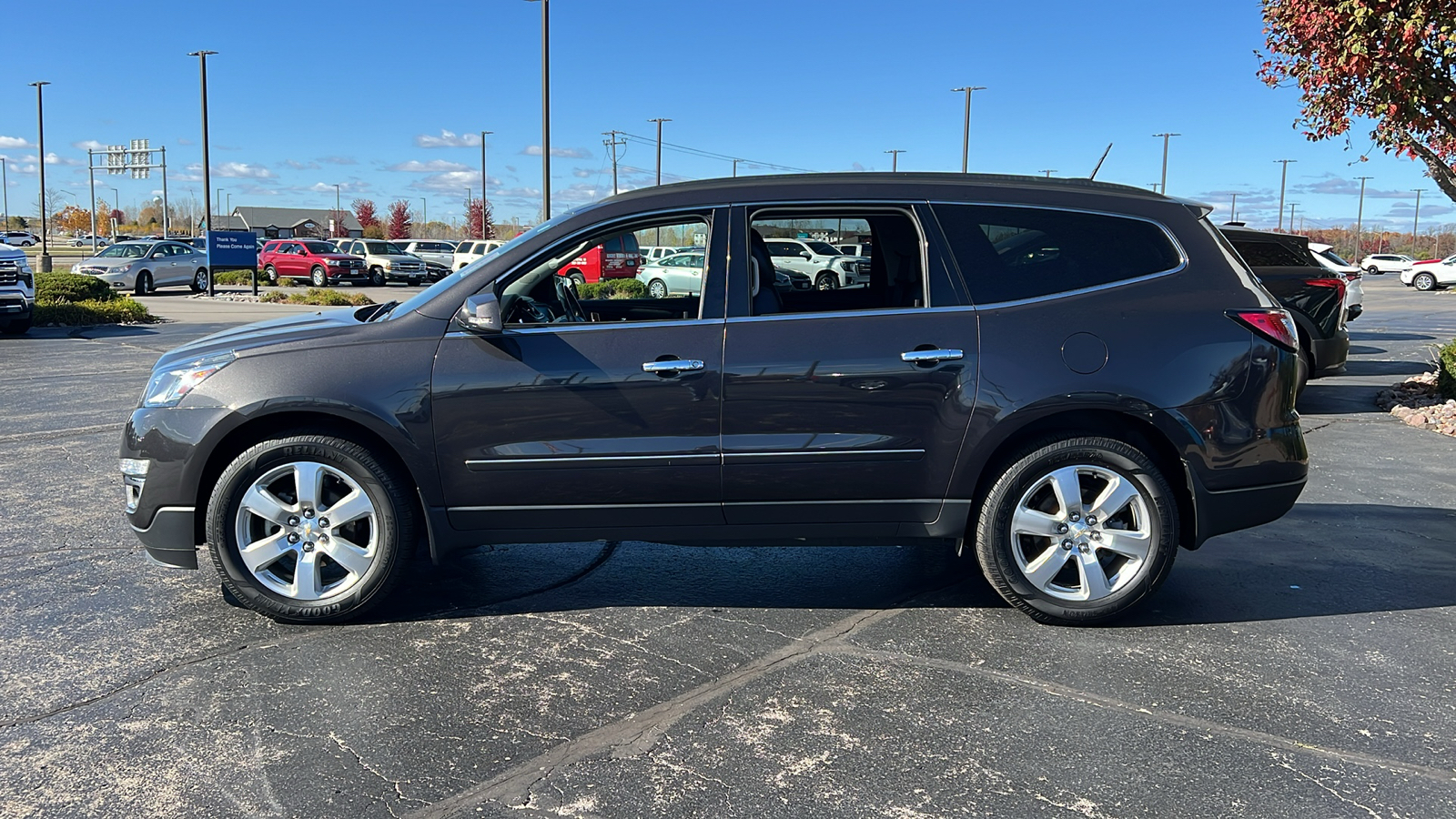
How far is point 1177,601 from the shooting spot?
4.88m

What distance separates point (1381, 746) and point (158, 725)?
12.8 ft

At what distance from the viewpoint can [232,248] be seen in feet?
95.0

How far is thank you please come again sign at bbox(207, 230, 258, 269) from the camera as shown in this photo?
28.5 meters

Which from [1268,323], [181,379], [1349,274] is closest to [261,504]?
[181,379]

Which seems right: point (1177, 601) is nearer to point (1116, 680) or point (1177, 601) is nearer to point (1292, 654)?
point (1292, 654)

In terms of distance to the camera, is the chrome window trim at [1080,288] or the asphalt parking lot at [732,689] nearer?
the asphalt parking lot at [732,689]

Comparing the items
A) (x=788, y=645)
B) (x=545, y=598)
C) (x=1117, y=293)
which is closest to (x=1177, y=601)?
(x=1117, y=293)

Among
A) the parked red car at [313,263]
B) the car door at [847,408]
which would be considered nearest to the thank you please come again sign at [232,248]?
the parked red car at [313,263]

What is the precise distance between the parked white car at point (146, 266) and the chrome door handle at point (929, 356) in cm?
3005

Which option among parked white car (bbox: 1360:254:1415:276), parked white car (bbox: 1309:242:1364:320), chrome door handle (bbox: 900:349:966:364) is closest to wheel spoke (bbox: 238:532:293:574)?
chrome door handle (bbox: 900:349:966:364)

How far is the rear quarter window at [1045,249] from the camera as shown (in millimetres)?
4500

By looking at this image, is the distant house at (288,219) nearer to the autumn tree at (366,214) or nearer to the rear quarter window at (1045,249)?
the autumn tree at (366,214)

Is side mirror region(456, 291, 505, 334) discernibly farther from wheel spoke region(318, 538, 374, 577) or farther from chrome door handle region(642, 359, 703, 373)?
wheel spoke region(318, 538, 374, 577)

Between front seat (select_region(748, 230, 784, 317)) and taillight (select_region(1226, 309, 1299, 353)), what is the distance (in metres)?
1.87
